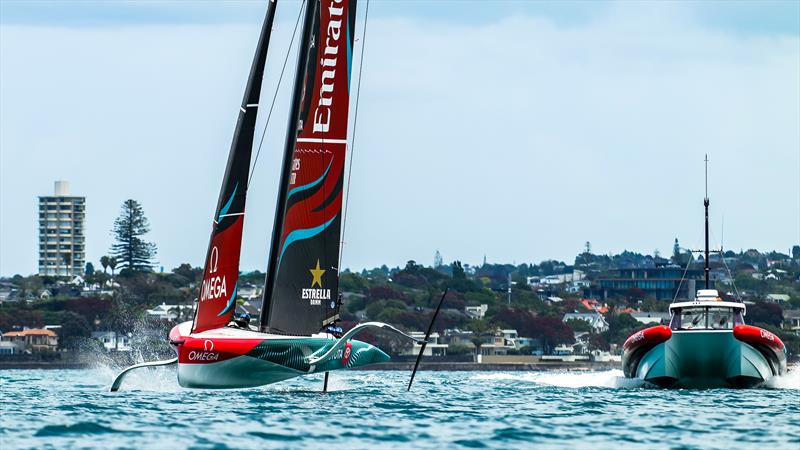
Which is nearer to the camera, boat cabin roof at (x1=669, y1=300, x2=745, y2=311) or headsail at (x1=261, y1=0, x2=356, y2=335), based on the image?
headsail at (x1=261, y1=0, x2=356, y2=335)

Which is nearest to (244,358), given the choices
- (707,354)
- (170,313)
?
Answer: (707,354)

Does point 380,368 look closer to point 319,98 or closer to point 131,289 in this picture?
point 131,289

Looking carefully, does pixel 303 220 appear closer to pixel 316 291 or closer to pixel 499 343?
pixel 316 291

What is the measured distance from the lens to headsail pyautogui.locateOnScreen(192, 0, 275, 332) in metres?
39.4

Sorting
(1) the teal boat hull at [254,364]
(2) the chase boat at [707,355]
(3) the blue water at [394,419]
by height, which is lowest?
(3) the blue water at [394,419]

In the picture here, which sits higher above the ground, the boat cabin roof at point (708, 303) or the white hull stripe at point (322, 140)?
the white hull stripe at point (322, 140)

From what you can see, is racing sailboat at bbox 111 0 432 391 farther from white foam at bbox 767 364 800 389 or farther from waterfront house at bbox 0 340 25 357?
waterfront house at bbox 0 340 25 357

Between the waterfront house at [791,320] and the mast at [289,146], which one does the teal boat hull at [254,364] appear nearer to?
the mast at [289,146]

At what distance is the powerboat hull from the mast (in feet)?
5.78

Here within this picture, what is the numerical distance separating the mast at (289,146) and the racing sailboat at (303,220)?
2cm

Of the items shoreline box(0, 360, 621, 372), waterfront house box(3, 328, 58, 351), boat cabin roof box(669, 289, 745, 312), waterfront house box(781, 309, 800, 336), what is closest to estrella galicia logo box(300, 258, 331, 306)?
boat cabin roof box(669, 289, 745, 312)

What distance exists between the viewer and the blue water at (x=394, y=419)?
2838 cm

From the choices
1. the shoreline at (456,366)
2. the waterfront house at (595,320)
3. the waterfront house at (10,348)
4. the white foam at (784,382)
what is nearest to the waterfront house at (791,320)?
the waterfront house at (595,320)

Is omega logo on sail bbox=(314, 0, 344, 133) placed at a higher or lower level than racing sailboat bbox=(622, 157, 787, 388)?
higher
